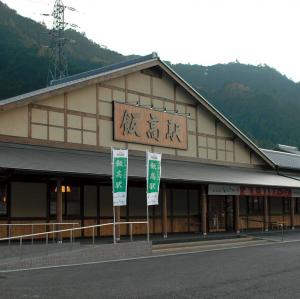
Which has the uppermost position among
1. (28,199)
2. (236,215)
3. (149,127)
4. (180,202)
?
(149,127)

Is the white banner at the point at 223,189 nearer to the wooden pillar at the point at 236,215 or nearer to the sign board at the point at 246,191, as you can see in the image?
the sign board at the point at 246,191

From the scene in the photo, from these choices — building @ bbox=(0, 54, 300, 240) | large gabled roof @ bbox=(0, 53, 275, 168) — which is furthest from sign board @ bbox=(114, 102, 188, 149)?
large gabled roof @ bbox=(0, 53, 275, 168)

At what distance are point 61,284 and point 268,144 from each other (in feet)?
209

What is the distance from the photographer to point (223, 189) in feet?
78.9

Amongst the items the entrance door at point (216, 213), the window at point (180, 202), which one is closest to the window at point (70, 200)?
the window at point (180, 202)

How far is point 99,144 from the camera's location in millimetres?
20750

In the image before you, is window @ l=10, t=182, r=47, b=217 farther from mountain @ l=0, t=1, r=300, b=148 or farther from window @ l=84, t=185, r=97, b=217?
mountain @ l=0, t=1, r=300, b=148

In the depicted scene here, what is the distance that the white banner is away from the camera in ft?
77.4

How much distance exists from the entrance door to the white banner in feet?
6.54

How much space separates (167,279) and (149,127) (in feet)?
40.7

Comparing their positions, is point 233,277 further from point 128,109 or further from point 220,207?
point 220,207

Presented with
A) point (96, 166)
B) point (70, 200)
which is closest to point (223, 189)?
point (70, 200)

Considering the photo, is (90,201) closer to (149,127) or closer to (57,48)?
(149,127)

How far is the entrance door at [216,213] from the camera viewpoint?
26.1 meters
